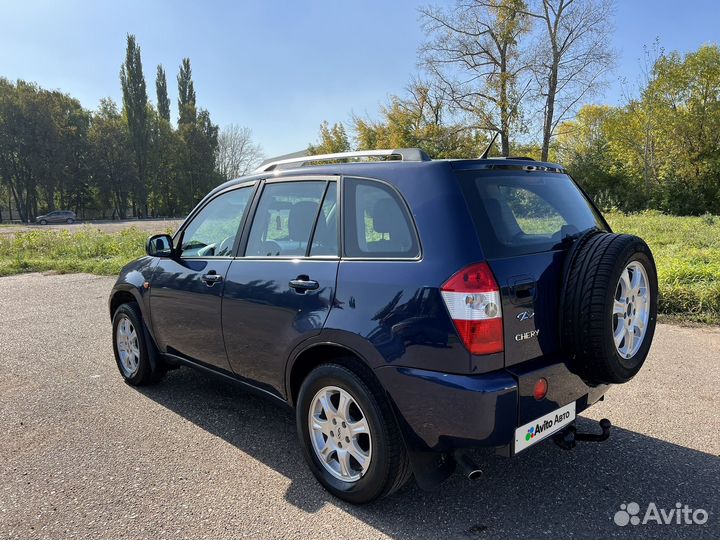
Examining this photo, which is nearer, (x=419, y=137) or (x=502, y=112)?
(x=502, y=112)

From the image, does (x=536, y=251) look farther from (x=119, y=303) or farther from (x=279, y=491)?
(x=119, y=303)

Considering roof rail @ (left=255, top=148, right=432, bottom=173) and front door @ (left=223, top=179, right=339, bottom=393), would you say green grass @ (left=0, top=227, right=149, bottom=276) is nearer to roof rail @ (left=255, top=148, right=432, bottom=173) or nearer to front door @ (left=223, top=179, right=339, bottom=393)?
roof rail @ (left=255, top=148, right=432, bottom=173)

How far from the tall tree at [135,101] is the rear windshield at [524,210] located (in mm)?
64709

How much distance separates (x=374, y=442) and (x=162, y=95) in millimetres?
73490

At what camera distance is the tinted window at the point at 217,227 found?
3555mm

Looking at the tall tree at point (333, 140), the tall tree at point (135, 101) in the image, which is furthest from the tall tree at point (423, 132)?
the tall tree at point (135, 101)

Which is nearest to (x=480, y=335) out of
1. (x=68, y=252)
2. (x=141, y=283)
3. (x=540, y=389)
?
(x=540, y=389)

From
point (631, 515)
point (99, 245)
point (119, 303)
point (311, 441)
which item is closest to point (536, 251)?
point (631, 515)

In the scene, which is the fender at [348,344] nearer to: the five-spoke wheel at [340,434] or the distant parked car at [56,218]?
the five-spoke wheel at [340,434]

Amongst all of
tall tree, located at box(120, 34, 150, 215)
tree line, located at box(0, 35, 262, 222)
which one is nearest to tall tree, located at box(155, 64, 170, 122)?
tree line, located at box(0, 35, 262, 222)

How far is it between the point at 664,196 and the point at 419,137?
1525 centimetres

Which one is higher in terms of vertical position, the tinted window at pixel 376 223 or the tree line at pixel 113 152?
the tree line at pixel 113 152

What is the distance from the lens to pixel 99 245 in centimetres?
1545

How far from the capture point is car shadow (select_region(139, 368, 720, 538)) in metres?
2.44
